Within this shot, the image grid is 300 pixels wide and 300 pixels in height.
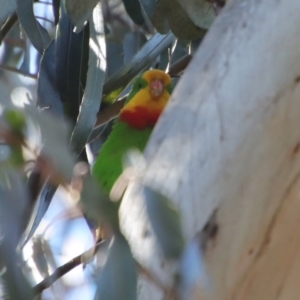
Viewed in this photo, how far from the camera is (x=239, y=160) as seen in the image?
3.10ft

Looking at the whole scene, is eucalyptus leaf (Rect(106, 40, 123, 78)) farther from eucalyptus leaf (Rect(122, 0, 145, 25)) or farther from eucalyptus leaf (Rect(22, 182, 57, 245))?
eucalyptus leaf (Rect(22, 182, 57, 245))

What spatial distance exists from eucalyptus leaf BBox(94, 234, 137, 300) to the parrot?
1075mm

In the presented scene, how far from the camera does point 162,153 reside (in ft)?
3.11

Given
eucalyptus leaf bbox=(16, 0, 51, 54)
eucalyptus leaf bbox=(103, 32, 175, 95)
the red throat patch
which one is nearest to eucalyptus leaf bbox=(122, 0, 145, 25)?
eucalyptus leaf bbox=(103, 32, 175, 95)

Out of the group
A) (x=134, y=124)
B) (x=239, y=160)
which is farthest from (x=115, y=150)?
(x=239, y=160)

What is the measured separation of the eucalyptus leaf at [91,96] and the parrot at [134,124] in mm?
377

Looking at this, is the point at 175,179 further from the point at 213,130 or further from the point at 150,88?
the point at 150,88

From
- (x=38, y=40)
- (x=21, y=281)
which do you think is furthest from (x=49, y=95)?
(x=21, y=281)

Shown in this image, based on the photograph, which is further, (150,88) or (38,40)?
(150,88)

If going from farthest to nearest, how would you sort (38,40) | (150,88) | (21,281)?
(150,88)
(38,40)
(21,281)

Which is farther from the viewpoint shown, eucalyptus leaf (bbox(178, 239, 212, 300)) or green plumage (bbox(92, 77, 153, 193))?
green plumage (bbox(92, 77, 153, 193))

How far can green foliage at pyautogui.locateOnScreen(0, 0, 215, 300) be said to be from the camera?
0.72m

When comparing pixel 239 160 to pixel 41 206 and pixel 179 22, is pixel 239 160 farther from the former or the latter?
pixel 179 22

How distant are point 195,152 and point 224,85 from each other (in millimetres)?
120
